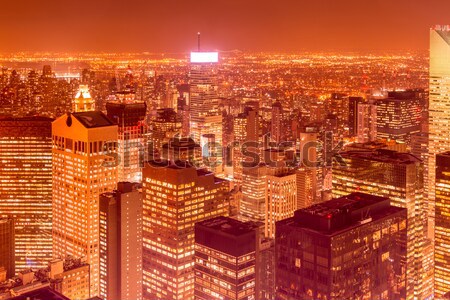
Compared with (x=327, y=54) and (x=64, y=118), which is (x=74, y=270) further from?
(x=327, y=54)

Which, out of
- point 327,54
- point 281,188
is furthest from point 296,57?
point 281,188

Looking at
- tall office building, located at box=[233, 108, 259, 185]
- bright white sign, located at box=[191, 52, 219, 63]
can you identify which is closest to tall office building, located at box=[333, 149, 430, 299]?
tall office building, located at box=[233, 108, 259, 185]

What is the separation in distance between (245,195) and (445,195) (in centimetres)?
1131

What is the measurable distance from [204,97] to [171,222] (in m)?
23.7

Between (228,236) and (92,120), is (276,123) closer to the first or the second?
(92,120)

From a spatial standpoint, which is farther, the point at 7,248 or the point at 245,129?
the point at 245,129

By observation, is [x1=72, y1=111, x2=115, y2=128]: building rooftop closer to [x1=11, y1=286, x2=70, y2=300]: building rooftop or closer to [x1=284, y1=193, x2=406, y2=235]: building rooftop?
[x1=11, y1=286, x2=70, y2=300]: building rooftop

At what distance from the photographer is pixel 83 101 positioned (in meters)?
31.5

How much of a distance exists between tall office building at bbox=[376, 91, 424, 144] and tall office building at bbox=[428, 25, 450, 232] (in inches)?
123

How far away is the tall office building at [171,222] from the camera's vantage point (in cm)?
2230

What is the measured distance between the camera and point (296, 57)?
31703 millimetres

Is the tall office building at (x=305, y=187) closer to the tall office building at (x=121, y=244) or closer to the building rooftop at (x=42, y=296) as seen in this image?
the tall office building at (x=121, y=244)

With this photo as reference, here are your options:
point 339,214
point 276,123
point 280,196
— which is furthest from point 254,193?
point 339,214

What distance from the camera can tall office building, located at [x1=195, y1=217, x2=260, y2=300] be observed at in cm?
1595
